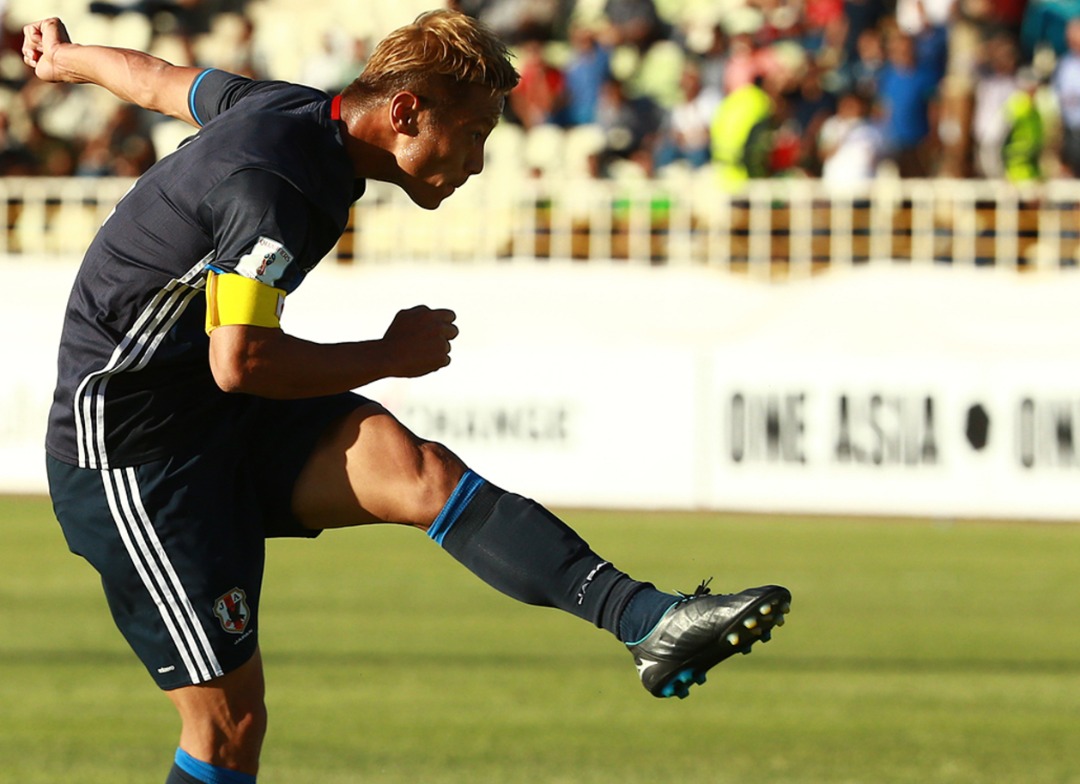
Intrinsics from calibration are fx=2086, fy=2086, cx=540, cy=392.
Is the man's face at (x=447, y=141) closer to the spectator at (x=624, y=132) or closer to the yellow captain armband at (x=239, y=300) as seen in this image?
the yellow captain armband at (x=239, y=300)

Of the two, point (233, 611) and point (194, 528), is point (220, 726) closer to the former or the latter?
point (233, 611)

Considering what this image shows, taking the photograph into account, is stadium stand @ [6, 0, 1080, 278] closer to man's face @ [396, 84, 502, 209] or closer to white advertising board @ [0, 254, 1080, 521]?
white advertising board @ [0, 254, 1080, 521]

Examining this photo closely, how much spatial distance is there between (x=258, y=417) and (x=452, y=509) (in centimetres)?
61

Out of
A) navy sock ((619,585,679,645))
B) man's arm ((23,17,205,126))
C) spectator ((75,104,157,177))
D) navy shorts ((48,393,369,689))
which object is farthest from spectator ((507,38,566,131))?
navy sock ((619,585,679,645))

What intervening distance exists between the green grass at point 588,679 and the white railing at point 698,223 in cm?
304

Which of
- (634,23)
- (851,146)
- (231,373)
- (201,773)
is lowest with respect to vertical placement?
(201,773)

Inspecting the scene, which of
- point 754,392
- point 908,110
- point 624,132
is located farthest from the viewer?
point 624,132

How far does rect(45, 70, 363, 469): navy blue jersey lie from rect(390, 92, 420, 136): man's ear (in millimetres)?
140

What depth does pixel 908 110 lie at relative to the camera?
1698 cm

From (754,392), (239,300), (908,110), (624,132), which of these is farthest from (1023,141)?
(239,300)

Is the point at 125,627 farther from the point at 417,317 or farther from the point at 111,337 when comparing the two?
the point at 417,317

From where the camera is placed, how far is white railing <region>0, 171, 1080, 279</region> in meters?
16.1

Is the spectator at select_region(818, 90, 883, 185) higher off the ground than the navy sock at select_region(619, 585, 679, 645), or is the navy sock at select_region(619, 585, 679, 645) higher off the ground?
the spectator at select_region(818, 90, 883, 185)

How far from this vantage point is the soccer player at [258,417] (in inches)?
178
